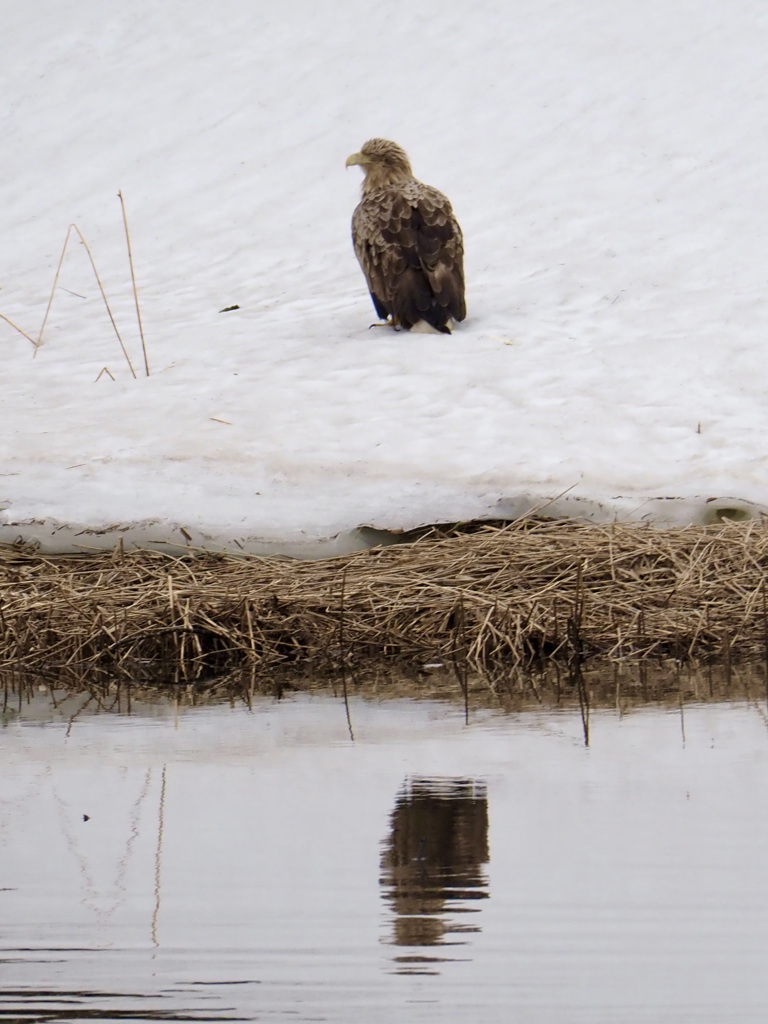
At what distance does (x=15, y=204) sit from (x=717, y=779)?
1000cm

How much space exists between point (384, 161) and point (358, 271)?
4.41 feet

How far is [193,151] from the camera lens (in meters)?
11.5

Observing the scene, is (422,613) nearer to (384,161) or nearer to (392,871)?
(392,871)

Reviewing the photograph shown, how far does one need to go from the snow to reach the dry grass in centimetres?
51

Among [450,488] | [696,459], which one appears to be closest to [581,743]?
[450,488]

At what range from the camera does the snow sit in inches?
206

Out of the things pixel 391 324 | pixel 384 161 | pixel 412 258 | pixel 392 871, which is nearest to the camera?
pixel 392 871

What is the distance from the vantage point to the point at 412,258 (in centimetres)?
727

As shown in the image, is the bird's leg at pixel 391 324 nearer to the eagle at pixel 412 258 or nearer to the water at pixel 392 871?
the eagle at pixel 412 258

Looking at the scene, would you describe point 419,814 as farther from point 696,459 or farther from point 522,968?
point 696,459

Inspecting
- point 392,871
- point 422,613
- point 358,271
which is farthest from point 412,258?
point 392,871

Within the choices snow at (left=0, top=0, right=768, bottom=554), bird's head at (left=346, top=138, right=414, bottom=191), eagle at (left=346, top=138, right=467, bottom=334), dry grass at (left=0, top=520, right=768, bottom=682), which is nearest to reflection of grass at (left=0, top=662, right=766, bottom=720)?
dry grass at (left=0, top=520, right=768, bottom=682)

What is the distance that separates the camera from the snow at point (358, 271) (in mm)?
5242

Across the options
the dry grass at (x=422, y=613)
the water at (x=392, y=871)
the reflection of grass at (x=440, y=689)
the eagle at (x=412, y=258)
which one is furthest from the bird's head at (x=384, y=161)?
the water at (x=392, y=871)
